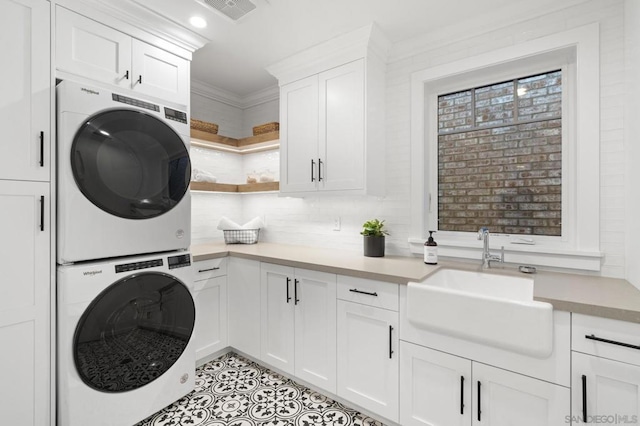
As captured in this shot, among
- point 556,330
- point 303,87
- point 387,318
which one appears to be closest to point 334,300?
point 387,318

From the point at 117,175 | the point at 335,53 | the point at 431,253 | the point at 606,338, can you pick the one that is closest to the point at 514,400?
the point at 606,338

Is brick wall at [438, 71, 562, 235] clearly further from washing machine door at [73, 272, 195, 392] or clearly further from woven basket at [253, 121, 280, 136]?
washing machine door at [73, 272, 195, 392]

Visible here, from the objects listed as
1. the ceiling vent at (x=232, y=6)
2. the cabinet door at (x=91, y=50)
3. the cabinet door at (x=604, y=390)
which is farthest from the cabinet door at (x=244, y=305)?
the cabinet door at (x=604, y=390)

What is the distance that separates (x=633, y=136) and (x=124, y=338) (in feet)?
9.39

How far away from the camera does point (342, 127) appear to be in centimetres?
235

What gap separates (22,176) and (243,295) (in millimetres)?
1545

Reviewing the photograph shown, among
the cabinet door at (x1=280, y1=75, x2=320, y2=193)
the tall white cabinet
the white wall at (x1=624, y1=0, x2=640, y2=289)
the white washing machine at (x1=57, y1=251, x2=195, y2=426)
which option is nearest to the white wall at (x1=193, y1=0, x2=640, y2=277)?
the white wall at (x1=624, y1=0, x2=640, y2=289)

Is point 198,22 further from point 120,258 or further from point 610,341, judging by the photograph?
point 610,341

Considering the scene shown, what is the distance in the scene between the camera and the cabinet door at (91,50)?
169cm

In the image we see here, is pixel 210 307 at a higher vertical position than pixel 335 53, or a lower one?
lower

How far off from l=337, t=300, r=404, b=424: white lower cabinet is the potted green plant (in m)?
0.56

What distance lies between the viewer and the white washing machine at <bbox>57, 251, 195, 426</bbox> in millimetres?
1592

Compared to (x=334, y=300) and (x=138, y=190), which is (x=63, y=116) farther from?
(x=334, y=300)

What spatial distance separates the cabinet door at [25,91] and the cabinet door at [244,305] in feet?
4.46
